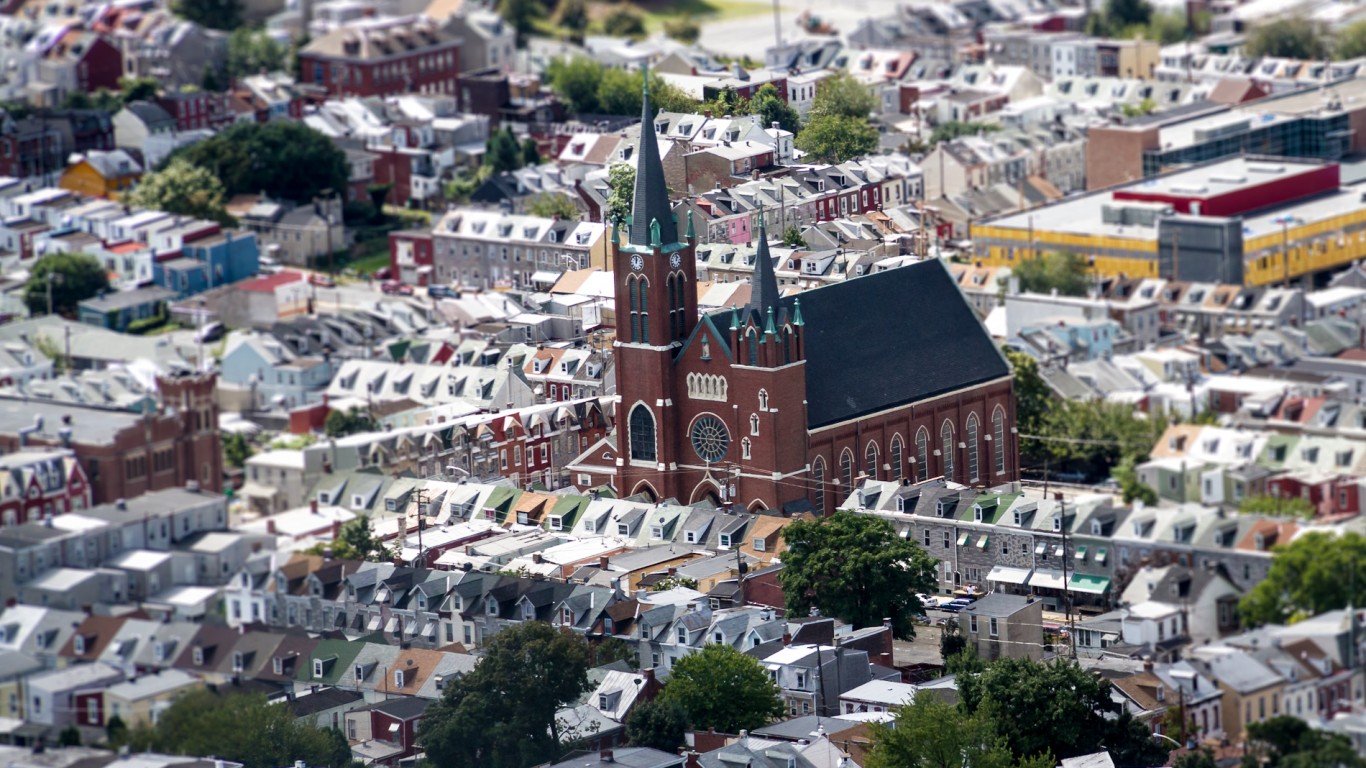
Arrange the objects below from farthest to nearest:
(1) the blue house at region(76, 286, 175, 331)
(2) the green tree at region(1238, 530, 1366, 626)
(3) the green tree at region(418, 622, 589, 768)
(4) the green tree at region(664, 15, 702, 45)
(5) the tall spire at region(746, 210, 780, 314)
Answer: (4) the green tree at region(664, 15, 702, 45) → (1) the blue house at region(76, 286, 175, 331) → (5) the tall spire at region(746, 210, 780, 314) → (2) the green tree at region(1238, 530, 1366, 626) → (3) the green tree at region(418, 622, 589, 768)

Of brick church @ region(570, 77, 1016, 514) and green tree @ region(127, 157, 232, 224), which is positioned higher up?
brick church @ region(570, 77, 1016, 514)

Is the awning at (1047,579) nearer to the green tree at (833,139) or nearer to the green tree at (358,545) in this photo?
the green tree at (833,139)

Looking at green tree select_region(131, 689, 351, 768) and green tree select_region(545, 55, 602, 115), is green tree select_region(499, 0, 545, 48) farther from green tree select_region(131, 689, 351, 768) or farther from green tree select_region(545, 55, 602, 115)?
green tree select_region(131, 689, 351, 768)

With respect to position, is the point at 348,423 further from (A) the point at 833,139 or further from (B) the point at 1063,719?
(B) the point at 1063,719

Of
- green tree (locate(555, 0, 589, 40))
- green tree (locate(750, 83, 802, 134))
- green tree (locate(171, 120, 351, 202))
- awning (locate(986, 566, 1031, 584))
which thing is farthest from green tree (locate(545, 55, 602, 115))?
green tree (locate(750, 83, 802, 134))

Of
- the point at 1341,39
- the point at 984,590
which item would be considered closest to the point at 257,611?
the point at 984,590

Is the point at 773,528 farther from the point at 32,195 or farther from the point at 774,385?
the point at 32,195
